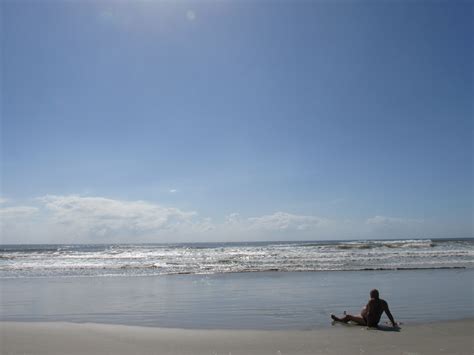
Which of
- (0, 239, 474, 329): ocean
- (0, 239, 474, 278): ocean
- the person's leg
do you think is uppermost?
the person's leg

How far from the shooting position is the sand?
6797 millimetres

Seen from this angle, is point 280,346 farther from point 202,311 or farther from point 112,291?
point 112,291

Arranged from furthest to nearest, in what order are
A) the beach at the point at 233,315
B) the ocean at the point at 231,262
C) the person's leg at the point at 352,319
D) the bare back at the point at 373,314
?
the ocean at the point at 231,262, the person's leg at the point at 352,319, the bare back at the point at 373,314, the beach at the point at 233,315

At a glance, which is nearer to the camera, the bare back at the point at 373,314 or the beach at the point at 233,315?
the beach at the point at 233,315

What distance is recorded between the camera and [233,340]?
24.6 ft

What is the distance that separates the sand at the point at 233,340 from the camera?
22.3 ft

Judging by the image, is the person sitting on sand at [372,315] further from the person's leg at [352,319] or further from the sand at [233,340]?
the sand at [233,340]

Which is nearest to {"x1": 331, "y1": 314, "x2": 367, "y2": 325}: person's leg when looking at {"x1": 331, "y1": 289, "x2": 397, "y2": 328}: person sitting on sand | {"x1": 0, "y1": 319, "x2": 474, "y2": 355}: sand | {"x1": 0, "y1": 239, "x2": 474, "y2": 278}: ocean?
{"x1": 331, "y1": 289, "x2": 397, "y2": 328}: person sitting on sand

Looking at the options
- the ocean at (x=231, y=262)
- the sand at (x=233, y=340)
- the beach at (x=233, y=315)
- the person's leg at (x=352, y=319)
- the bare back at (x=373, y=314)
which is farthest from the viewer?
the ocean at (x=231, y=262)

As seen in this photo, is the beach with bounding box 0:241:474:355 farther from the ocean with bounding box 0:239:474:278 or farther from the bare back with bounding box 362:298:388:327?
the ocean with bounding box 0:239:474:278

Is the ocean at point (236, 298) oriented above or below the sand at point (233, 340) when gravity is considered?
below

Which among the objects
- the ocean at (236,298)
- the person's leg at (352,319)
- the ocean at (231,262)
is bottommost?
the ocean at (231,262)

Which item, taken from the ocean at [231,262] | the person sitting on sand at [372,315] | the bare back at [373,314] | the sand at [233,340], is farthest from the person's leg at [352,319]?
the ocean at [231,262]

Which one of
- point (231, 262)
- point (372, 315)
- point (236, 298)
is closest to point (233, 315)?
point (236, 298)
